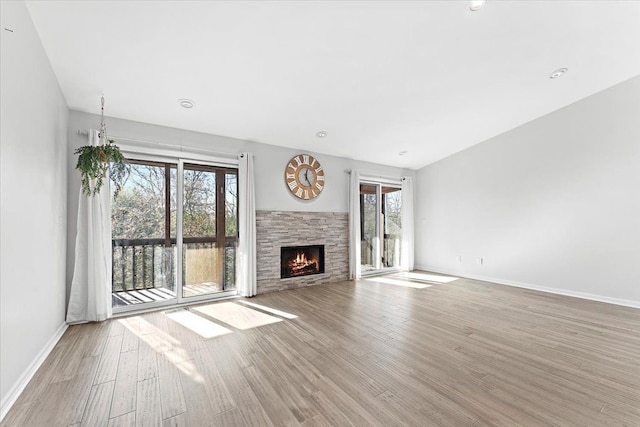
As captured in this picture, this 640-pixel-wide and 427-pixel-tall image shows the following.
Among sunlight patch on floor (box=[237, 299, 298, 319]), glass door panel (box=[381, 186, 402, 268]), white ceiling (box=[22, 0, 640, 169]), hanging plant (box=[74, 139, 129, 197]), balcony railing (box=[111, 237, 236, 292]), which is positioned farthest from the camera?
glass door panel (box=[381, 186, 402, 268])

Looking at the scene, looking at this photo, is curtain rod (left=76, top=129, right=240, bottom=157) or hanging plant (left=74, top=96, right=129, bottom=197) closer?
hanging plant (left=74, top=96, right=129, bottom=197)

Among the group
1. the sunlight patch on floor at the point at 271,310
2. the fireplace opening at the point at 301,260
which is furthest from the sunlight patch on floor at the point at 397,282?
the sunlight patch on floor at the point at 271,310

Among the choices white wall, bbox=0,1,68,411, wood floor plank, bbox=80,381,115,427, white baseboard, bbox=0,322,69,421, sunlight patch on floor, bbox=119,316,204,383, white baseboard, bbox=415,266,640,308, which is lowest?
white baseboard, bbox=415,266,640,308

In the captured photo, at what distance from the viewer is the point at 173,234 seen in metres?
3.92

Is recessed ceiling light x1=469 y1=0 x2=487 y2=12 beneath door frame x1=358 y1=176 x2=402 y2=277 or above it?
above

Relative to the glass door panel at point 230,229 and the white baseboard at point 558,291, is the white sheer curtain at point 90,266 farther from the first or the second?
the white baseboard at point 558,291

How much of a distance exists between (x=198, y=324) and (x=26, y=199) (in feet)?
6.60

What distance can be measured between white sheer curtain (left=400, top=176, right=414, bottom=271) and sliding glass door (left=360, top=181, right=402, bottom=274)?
101 mm

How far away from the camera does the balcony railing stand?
140 inches

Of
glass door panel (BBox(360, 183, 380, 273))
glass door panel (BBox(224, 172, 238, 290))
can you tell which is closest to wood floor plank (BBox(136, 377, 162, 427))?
glass door panel (BBox(224, 172, 238, 290))

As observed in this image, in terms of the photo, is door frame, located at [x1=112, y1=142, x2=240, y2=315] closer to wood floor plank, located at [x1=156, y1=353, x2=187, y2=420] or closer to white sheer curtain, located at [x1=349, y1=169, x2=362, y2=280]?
wood floor plank, located at [x1=156, y1=353, x2=187, y2=420]

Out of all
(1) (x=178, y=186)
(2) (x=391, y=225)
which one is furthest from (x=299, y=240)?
→ (2) (x=391, y=225)

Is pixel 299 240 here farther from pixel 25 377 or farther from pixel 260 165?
pixel 25 377

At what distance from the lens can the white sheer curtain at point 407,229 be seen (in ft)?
21.6
